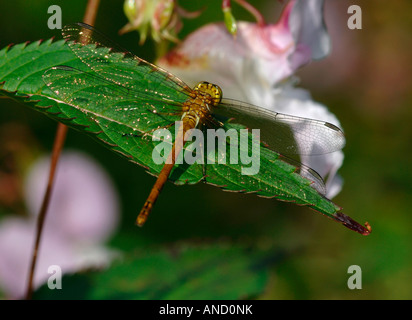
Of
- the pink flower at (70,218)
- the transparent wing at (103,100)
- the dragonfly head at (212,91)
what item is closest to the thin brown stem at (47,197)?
the transparent wing at (103,100)

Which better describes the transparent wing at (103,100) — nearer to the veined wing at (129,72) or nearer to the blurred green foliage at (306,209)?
the veined wing at (129,72)

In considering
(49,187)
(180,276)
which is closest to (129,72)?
(49,187)

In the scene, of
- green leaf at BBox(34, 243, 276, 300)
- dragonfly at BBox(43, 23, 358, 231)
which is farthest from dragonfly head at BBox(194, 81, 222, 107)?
green leaf at BBox(34, 243, 276, 300)

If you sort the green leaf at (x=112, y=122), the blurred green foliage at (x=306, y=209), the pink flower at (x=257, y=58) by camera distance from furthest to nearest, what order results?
the blurred green foliage at (x=306, y=209), the pink flower at (x=257, y=58), the green leaf at (x=112, y=122)

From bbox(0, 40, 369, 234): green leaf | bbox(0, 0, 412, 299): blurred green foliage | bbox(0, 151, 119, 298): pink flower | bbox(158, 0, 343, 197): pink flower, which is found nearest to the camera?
bbox(0, 40, 369, 234): green leaf

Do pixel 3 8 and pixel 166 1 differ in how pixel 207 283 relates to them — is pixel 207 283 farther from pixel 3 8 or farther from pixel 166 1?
pixel 3 8

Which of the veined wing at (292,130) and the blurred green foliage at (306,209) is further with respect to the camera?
the blurred green foliage at (306,209)

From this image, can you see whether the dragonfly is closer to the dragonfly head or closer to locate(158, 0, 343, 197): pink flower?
the dragonfly head

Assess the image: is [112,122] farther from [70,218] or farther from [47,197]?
[70,218]
